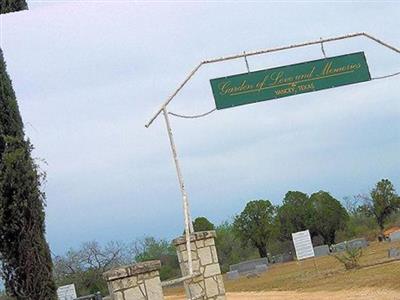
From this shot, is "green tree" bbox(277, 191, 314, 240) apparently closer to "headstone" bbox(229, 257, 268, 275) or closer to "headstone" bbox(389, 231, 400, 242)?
"headstone" bbox(389, 231, 400, 242)

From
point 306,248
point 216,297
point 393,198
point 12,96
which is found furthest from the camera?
point 393,198

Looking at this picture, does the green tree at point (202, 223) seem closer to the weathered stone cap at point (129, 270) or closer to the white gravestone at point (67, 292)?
the white gravestone at point (67, 292)

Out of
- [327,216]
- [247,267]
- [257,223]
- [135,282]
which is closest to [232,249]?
[257,223]

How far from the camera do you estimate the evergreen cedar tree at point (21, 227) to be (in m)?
9.78

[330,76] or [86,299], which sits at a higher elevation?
[330,76]

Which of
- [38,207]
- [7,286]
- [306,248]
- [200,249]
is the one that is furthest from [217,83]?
[306,248]

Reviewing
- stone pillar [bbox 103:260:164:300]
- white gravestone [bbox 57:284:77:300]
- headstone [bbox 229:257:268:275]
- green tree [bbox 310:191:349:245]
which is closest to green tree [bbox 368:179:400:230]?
green tree [bbox 310:191:349:245]

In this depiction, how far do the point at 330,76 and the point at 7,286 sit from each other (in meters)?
5.20

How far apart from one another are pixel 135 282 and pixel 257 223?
27.9m

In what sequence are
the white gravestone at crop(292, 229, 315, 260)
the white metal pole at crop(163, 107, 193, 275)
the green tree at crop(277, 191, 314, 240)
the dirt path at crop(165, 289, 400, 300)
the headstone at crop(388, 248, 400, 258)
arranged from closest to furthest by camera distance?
1. the white metal pole at crop(163, 107, 193, 275)
2. the dirt path at crop(165, 289, 400, 300)
3. the white gravestone at crop(292, 229, 315, 260)
4. the headstone at crop(388, 248, 400, 258)
5. the green tree at crop(277, 191, 314, 240)

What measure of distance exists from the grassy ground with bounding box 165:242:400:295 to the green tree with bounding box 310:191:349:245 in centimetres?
535

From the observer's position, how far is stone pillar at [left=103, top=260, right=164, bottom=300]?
692 cm

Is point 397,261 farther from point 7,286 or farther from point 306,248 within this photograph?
point 7,286

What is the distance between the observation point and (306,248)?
20.0 m
